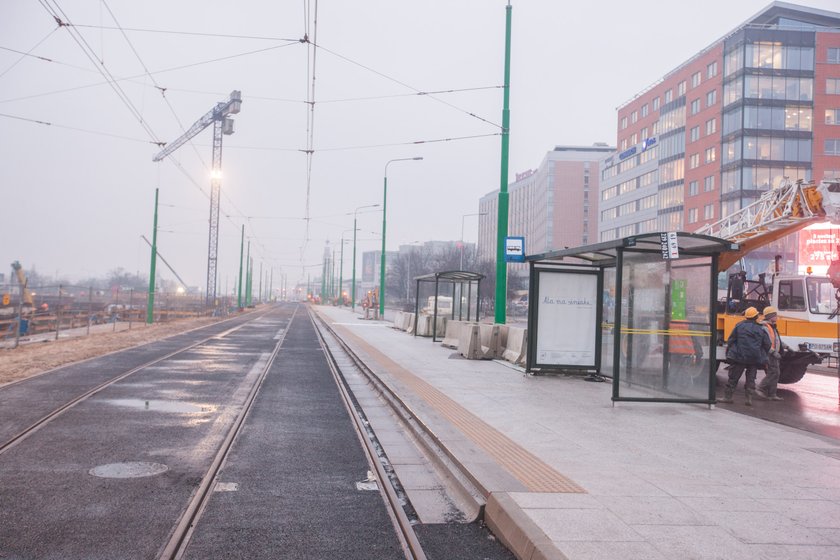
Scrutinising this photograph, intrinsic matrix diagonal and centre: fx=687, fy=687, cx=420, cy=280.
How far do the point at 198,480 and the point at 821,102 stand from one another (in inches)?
2627

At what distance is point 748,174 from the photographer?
59.0 m

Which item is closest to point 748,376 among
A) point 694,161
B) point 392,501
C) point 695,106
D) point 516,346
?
point 516,346

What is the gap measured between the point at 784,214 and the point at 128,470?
14.5 m

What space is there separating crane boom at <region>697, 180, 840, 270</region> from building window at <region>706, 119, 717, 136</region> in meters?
51.1

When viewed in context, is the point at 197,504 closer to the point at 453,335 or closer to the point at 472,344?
the point at 472,344

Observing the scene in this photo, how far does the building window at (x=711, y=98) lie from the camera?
63.8 meters

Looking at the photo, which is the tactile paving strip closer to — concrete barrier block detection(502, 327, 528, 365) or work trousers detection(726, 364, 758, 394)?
concrete barrier block detection(502, 327, 528, 365)

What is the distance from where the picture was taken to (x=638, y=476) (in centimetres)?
643

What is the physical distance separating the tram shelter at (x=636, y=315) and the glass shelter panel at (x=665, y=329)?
0.02 meters

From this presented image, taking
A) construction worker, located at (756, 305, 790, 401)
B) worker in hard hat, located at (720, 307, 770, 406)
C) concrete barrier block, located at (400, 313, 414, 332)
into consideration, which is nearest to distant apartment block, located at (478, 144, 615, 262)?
concrete barrier block, located at (400, 313, 414, 332)

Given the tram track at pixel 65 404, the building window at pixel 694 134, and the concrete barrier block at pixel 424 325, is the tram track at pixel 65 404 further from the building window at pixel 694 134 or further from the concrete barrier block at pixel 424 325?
the building window at pixel 694 134

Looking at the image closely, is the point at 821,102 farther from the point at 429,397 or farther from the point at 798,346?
the point at 429,397

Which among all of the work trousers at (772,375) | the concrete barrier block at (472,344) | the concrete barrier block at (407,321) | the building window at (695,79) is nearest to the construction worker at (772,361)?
the work trousers at (772,375)

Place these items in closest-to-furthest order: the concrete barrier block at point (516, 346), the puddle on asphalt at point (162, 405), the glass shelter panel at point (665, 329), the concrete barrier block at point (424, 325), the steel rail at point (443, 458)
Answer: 1. the steel rail at point (443, 458)
2. the puddle on asphalt at point (162, 405)
3. the glass shelter panel at point (665, 329)
4. the concrete barrier block at point (516, 346)
5. the concrete barrier block at point (424, 325)
